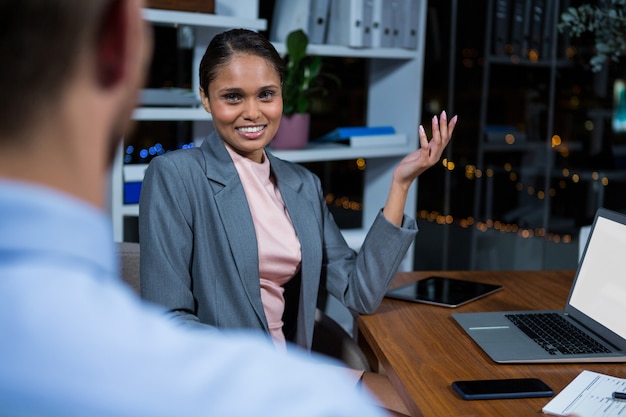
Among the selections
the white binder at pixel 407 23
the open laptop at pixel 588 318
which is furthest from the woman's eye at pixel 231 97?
the white binder at pixel 407 23

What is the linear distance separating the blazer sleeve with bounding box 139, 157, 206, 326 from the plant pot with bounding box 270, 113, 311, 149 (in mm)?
1424

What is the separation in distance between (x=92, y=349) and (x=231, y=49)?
1.48m

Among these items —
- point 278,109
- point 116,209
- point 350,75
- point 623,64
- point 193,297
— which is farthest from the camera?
point 350,75

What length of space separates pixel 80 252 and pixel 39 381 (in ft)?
0.22

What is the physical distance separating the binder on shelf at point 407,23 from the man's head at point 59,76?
3158 mm

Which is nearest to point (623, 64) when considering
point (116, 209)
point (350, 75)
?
point (350, 75)

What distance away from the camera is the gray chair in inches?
75.2

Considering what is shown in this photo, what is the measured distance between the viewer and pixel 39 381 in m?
0.35

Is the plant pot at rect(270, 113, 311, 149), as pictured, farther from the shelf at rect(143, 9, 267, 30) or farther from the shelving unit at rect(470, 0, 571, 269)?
the shelving unit at rect(470, 0, 571, 269)

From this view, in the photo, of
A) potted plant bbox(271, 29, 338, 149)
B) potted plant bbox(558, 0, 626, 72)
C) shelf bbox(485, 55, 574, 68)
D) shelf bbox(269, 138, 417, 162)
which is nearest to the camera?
potted plant bbox(558, 0, 626, 72)

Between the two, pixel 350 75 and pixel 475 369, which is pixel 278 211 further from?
pixel 350 75

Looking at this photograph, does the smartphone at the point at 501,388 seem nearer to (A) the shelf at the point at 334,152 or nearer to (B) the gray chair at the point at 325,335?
(B) the gray chair at the point at 325,335

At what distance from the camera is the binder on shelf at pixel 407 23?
343 centimetres

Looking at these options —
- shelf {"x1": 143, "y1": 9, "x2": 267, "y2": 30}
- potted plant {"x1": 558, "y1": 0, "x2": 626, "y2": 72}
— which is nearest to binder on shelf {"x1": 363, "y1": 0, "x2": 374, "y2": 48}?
shelf {"x1": 143, "y1": 9, "x2": 267, "y2": 30}
